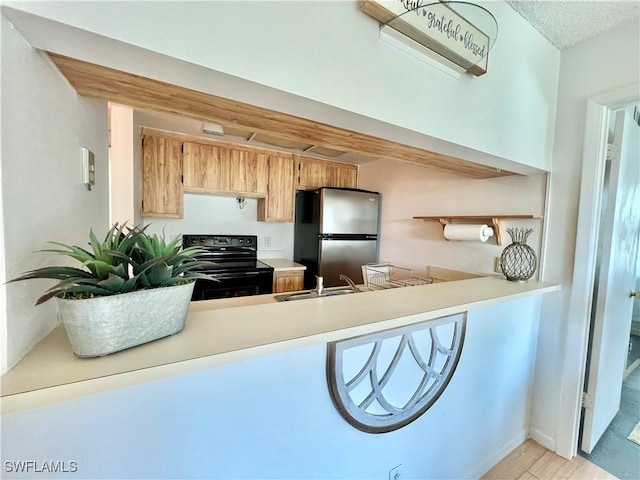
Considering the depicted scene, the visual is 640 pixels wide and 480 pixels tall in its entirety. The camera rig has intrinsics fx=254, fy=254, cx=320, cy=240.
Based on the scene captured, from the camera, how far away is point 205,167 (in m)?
2.50

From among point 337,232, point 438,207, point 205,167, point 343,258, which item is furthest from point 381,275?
point 205,167

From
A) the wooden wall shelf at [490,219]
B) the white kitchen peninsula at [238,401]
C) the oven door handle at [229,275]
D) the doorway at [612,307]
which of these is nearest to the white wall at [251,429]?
the white kitchen peninsula at [238,401]

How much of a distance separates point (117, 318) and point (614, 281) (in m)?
2.57

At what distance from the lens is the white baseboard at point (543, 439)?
5.51 feet

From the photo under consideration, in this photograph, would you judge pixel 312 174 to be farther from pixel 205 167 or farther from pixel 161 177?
pixel 161 177

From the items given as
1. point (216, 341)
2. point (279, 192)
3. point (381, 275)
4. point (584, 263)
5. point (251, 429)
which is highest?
point (279, 192)

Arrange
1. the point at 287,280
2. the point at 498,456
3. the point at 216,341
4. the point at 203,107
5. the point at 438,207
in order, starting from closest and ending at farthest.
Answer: the point at 216,341 < the point at 203,107 < the point at 498,456 < the point at 438,207 < the point at 287,280

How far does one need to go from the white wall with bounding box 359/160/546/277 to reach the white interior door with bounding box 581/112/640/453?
0.34 meters

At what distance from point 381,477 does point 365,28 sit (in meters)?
1.74

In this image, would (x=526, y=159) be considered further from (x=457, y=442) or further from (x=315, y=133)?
(x=457, y=442)

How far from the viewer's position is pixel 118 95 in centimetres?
78

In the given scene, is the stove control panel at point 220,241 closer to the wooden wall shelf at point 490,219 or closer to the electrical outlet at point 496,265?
the wooden wall shelf at point 490,219

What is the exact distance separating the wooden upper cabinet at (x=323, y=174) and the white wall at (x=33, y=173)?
2343 mm

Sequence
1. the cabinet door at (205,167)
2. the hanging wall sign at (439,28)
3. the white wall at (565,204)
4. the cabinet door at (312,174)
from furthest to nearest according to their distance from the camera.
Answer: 1. the cabinet door at (312,174)
2. the cabinet door at (205,167)
3. the white wall at (565,204)
4. the hanging wall sign at (439,28)
